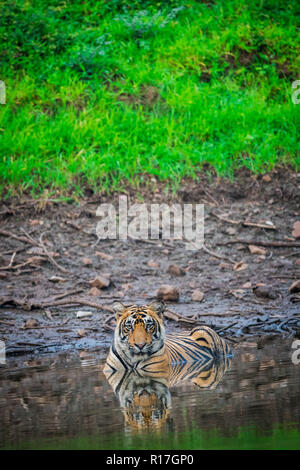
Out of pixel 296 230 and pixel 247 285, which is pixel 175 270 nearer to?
pixel 247 285

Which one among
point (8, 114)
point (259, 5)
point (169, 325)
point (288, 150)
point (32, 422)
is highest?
point (259, 5)

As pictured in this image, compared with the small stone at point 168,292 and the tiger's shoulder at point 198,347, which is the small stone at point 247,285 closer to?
the small stone at point 168,292

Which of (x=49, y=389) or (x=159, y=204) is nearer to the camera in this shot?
(x=49, y=389)

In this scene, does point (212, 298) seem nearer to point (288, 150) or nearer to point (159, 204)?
point (159, 204)

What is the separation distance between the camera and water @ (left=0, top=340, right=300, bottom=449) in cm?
344

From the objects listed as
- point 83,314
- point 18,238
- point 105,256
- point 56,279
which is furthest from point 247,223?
point 18,238

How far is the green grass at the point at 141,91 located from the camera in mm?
9492

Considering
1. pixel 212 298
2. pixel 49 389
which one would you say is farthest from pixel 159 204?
pixel 49 389

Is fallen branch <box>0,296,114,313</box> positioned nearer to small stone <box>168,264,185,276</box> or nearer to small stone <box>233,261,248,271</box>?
small stone <box>168,264,185,276</box>

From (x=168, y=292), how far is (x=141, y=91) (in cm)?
452

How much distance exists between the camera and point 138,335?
577 centimetres

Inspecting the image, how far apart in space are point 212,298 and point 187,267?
0.76 m

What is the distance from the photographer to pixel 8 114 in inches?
395

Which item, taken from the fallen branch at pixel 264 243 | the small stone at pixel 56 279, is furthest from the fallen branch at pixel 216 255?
the small stone at pixel 56 279
